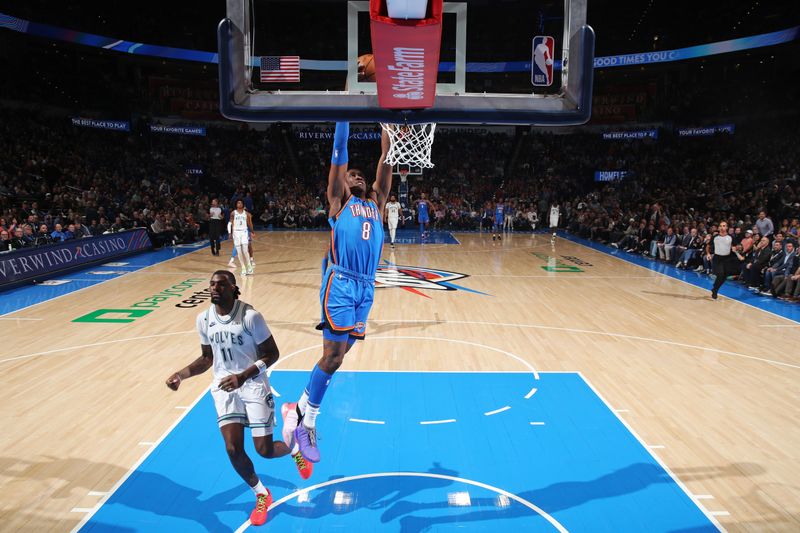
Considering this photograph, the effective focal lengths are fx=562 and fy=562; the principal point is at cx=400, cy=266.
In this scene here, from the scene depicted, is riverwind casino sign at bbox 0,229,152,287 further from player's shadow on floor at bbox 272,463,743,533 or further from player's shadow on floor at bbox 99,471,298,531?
player's shadow on floor at bbox 272,463,743,533

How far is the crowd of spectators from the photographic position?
56.5ft

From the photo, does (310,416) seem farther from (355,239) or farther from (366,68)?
(366,68)

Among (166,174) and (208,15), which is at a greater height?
(208,15)

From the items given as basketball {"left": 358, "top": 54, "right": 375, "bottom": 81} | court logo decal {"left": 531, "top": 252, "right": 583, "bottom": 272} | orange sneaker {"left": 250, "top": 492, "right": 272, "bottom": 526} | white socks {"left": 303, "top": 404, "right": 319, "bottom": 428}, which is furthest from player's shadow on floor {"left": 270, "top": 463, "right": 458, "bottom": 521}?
court logo decal {"left": 531, "top": 252, "right": 583, "bottom": 272}

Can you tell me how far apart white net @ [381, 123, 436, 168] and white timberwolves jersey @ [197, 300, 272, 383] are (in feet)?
7.97

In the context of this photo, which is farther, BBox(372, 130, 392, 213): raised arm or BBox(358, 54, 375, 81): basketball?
BBox(372, 130, 392, 213): raised arm

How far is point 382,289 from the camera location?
12.1 metres

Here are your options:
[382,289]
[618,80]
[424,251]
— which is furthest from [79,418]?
[618,80]

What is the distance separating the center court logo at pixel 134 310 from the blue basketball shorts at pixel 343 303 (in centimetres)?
618

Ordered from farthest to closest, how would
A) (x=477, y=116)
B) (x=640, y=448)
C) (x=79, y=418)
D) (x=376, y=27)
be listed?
(x=79, y=418), (x=640, y=448), (x=477, y=116), (x=376, y=27)

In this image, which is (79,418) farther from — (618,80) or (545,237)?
(618,80)

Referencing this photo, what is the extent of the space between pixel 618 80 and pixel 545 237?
41.6 ft

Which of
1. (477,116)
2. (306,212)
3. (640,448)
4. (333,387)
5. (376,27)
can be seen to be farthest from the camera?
(306,212)

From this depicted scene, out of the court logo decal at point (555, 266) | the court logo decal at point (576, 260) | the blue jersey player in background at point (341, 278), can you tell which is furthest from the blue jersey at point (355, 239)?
the court logo decal at point (576, 260)
